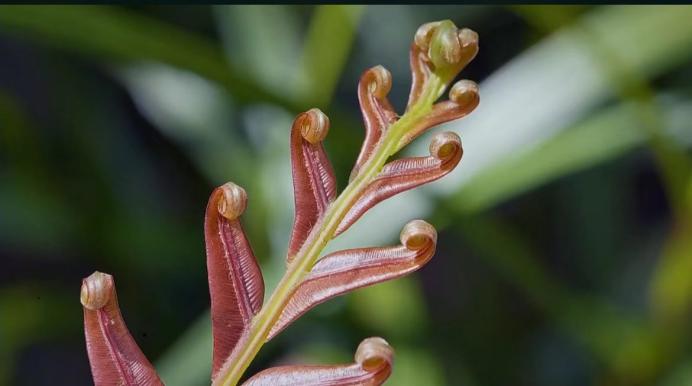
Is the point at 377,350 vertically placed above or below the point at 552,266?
above

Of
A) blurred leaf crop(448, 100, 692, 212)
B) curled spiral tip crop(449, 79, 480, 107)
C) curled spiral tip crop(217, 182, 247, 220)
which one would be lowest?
blurred leaf crop(448, 100, 692, 212)

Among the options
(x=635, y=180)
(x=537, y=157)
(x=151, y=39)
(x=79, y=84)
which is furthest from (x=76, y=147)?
(x=635, y=180)

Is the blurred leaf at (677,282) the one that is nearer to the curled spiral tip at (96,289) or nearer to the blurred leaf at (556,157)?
the blurred leaf at (556,157)

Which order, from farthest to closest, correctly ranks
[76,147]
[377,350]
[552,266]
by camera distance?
[552,266], [76,147], [377,350]

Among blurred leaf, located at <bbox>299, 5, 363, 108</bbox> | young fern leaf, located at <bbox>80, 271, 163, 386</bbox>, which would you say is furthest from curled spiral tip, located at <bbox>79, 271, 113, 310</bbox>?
blurred leaf, located at <bbox>299, 5, 363, 108</bbox>

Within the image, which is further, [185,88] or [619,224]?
[619,224]

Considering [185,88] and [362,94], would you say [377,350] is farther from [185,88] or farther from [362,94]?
[185,88]

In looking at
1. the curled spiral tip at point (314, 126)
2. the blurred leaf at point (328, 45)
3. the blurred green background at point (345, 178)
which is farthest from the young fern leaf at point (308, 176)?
the blurred leaf at point (328, 45)

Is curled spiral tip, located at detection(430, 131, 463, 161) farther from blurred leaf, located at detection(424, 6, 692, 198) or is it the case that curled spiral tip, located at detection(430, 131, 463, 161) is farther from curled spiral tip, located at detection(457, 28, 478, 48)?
blurred leaf, located at detection(424, 6, 692, 198)

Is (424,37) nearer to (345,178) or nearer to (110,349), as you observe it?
(110,349)
